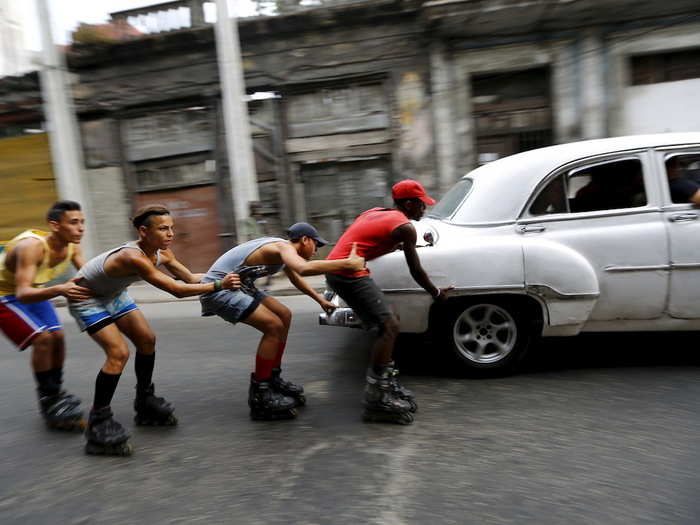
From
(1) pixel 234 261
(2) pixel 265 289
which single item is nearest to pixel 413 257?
(1) pixel 234 261

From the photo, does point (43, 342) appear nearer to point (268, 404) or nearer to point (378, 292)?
point (268, 404)

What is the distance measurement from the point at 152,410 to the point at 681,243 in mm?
3837

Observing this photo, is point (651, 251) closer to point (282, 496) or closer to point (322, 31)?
point (282, 496)

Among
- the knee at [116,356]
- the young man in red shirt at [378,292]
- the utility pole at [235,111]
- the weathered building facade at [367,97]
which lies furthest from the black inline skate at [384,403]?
the weathered building facade at [367,97]

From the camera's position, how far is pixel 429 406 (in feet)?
12.2

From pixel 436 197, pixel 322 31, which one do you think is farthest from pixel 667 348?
pixel 322 31

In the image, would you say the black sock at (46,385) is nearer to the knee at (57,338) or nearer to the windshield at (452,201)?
the knee at (57,338)

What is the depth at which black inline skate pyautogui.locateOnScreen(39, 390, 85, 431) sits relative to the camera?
3.73 meters

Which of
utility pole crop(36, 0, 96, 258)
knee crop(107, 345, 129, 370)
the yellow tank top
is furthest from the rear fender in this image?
utility pole crop(36, 0, 96, 258)

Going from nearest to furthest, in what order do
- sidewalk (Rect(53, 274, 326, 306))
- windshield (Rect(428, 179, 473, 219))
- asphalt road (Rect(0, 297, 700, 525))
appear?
asphalt road (Rect(0, 297, 700, 525))
windshield (Rect(428, 179, 473, 219))
sidewalk (Rect(53, 274, 326, 306))

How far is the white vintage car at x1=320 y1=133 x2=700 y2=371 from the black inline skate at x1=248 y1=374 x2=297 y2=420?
0.74 metres

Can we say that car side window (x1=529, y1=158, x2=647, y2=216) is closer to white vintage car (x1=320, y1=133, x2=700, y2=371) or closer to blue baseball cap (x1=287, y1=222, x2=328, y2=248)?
white vintage car (x1=320, y1=133, x2=700, y2=371)

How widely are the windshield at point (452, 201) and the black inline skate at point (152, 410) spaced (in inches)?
98.7

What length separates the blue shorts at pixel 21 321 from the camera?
142 inches
